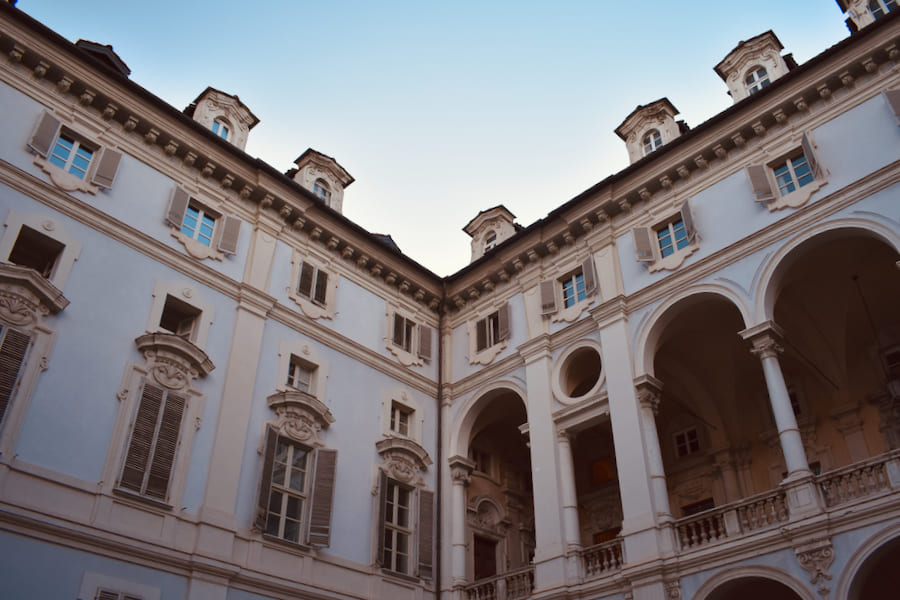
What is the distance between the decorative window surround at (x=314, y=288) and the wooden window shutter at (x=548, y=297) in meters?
5.64

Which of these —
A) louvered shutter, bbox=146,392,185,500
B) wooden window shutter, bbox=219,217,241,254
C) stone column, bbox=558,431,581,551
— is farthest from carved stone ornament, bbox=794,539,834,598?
wooden window shutter, bbox=219,217,241,254

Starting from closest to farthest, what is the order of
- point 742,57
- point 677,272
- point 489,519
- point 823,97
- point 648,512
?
point 648,512 < point 823,97 < point 677,272 < point 742,57 < point 489,519

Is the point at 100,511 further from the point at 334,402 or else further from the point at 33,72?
the point at 33,72

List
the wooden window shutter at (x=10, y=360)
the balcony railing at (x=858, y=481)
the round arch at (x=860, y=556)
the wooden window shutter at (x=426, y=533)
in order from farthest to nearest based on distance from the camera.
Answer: the wooden window shutter at (x=426, y=533)
the balcony railing at (x=858, y=481)
the wooden window shutter at (x=10, y=360)
the round arch at (x=860, y=556)

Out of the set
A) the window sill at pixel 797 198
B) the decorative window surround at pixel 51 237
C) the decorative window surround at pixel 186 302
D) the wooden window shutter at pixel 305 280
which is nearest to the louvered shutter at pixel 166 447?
the decorative window surround at pixel 186 302

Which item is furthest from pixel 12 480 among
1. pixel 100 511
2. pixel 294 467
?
pixel 294 467

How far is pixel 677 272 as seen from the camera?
18016 mm

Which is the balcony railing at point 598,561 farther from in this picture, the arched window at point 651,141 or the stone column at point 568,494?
the arched window at point 651,141

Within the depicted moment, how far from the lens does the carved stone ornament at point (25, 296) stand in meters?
13.6

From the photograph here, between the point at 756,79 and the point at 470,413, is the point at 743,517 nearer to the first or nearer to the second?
the point at 470,413

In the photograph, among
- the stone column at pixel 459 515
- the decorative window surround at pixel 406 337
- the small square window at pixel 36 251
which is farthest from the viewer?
the decorative window surround at pixel 406 337

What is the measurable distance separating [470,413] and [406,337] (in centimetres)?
297

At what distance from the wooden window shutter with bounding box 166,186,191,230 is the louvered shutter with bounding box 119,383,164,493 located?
4153 millimetres

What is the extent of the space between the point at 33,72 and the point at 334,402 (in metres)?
9.89
